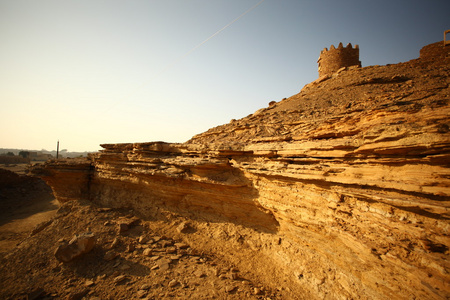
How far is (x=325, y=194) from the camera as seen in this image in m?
4.73

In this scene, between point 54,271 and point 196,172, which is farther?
point 196,172

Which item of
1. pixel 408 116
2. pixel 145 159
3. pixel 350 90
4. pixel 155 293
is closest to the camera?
pixel 408 116

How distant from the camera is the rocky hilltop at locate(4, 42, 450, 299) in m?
3.37

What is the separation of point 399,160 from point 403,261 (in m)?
1.96

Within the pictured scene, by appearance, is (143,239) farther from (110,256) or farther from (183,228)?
(183,228)

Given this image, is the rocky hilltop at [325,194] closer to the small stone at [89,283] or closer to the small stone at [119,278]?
the small stone at [119,278]

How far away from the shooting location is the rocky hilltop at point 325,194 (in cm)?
337

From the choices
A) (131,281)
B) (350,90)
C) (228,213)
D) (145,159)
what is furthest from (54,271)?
(350,90)

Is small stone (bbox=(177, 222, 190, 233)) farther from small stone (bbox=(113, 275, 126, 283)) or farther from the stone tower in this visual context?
the stone tower

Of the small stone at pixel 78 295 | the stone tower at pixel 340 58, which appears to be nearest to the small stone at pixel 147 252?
the small stone at pixel 78 295

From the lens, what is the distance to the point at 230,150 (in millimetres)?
6793

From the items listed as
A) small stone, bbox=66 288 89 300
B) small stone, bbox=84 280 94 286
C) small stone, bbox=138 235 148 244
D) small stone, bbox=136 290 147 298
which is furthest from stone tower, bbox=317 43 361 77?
small stone, bbox=66 288 89 300

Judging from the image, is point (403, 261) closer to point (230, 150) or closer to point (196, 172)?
point (230, 150)

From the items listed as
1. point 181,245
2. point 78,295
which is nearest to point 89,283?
point 78,295
